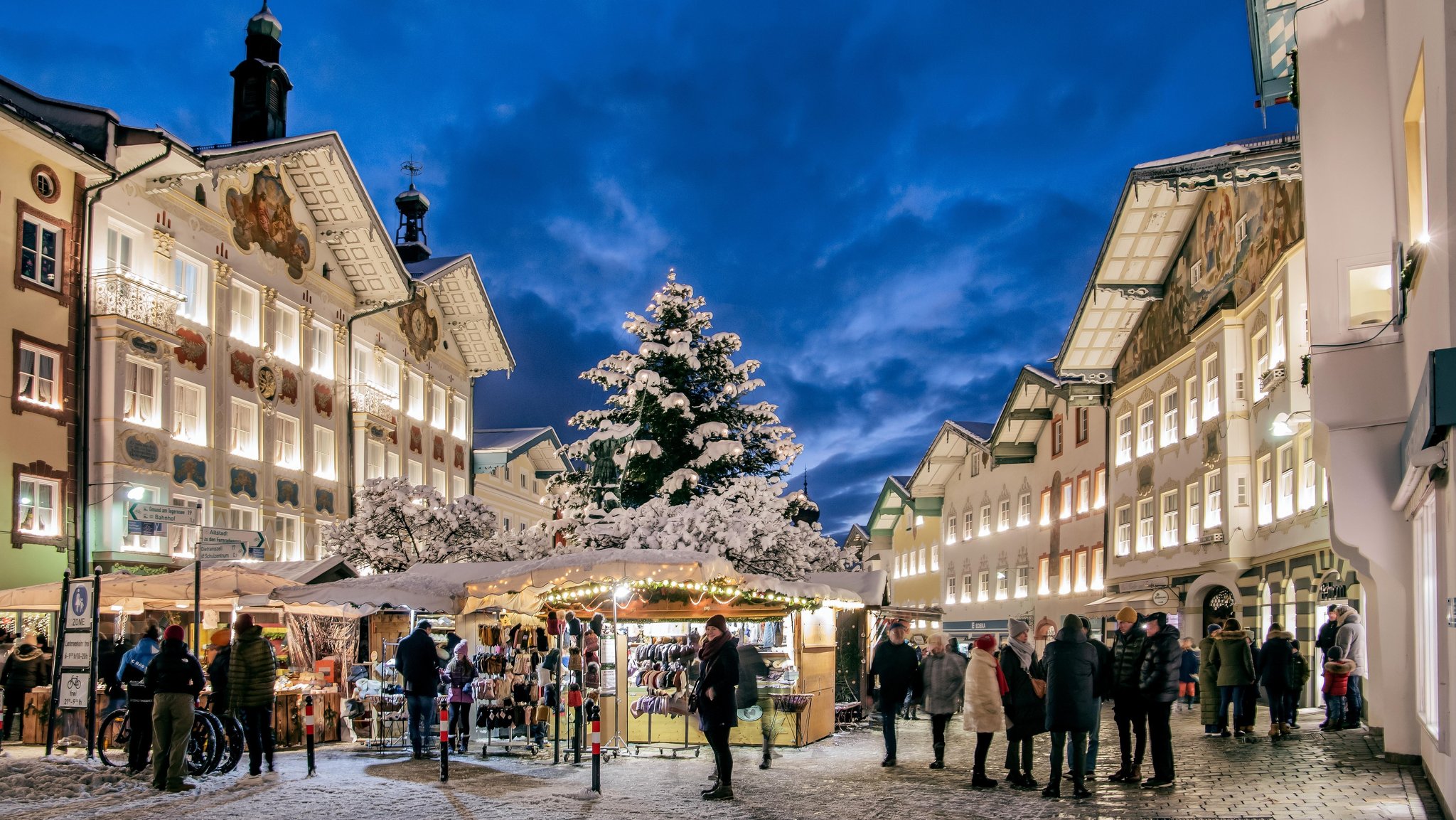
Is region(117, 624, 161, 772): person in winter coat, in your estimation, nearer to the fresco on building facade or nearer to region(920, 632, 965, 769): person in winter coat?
region(920, 632, 965, 769): person in winter coat

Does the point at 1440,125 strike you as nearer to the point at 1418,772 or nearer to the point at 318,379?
the point at 1418,772

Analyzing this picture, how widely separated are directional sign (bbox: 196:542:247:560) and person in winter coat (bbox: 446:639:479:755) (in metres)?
3.81

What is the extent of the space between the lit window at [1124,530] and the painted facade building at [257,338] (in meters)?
20.6

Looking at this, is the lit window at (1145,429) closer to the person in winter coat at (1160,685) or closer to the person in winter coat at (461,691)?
the person in winter coat at (461,691)

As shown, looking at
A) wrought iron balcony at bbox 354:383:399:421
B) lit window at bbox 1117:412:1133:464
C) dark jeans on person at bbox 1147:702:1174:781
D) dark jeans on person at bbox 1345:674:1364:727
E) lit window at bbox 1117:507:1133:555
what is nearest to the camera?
dark jeans on person at bbox 1147:702:1174:781

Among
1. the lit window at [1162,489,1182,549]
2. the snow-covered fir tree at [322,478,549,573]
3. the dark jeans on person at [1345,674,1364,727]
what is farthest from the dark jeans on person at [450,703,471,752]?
the lit window at [1162,489,1182,549]

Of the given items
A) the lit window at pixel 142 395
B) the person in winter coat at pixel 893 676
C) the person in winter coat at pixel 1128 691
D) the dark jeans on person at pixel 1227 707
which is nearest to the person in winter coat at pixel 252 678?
the person in winter coat at pixel 893 676

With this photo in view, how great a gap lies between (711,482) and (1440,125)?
65.4 feet

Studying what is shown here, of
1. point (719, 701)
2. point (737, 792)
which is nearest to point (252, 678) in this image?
point (719, 701)

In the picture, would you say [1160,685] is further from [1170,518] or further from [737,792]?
[1170,518]

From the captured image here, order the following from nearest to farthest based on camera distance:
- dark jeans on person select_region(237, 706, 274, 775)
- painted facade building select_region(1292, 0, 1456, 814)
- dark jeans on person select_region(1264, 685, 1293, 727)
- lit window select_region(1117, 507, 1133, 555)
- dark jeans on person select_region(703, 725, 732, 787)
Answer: painted facade building select_region(1292, 0, 1456, 814), dark jeans on person select_region(703, 725, 732, 787), dark jeans on person select_region(237, 706, 274, 775), dark jeans on person select_region(1264, 685, 1293, 727), lit window select_region(1117, 507, 1133, 555)

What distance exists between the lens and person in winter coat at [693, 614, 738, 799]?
43.5ft

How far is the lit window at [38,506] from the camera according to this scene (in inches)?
981

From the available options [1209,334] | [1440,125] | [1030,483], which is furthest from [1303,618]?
[1030,483]
